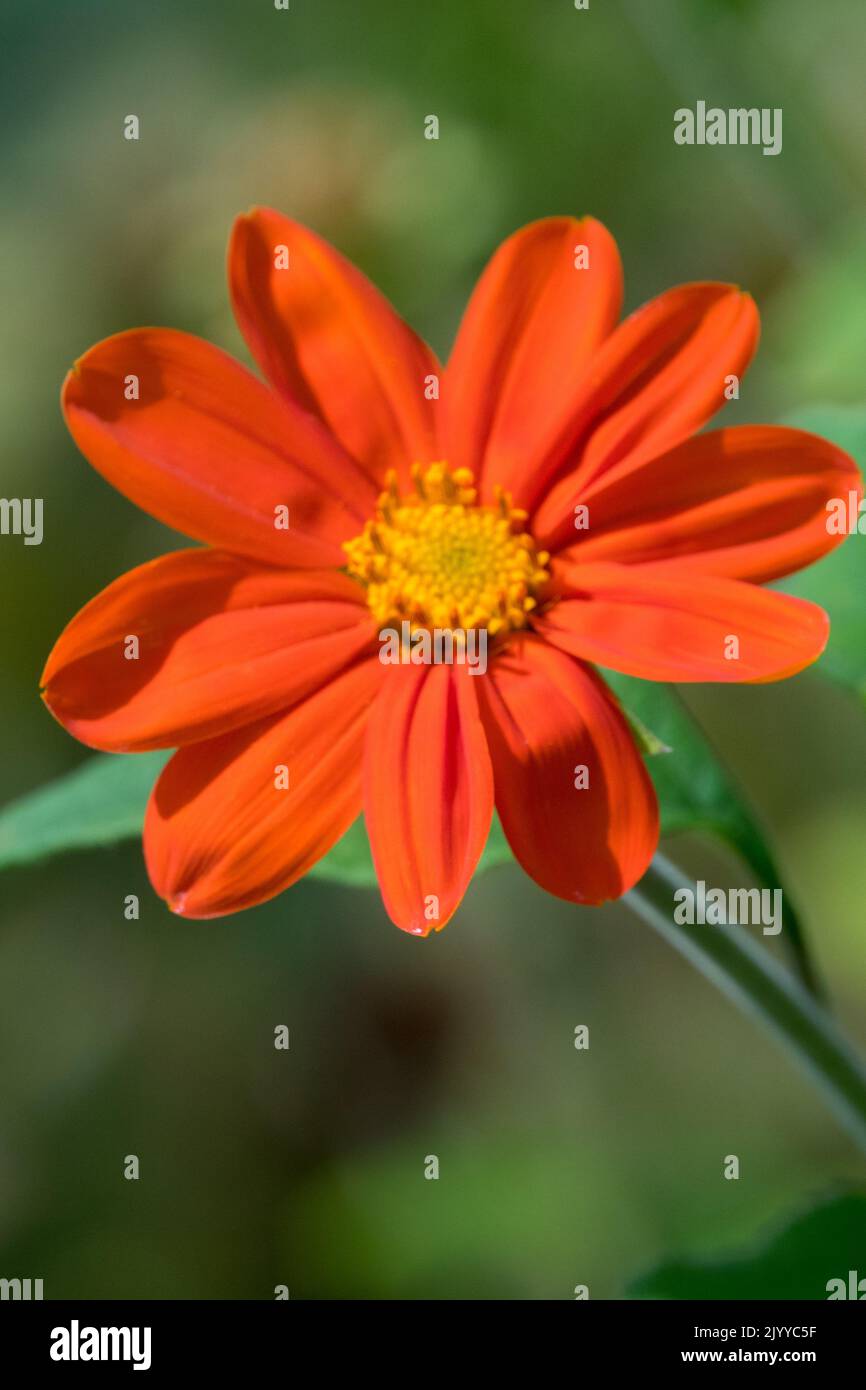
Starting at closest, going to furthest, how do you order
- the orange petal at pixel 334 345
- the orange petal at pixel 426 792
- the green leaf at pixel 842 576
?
the orange petal at pixel 426 792 < the orange petal at pixel 334 345 < the green leaf at pixel 842 576

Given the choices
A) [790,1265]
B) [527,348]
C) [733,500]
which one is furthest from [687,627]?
[790,1265]

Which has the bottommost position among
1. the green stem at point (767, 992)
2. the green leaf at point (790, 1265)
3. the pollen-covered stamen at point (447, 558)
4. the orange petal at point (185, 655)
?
the green leaf at point (790, 1265)

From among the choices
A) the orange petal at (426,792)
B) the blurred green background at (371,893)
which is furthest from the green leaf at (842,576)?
the blurred green background at (371,893)

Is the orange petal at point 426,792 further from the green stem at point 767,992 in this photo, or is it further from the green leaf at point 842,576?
the green leaf at point 842,576

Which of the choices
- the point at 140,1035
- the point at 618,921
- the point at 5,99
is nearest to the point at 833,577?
the point at 618,921

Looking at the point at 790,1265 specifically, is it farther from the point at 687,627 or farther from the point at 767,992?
the point at 687,627

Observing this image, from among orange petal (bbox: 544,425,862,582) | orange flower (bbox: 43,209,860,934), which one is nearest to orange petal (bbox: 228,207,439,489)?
orange flower (bbox: 43,209,860,934)
